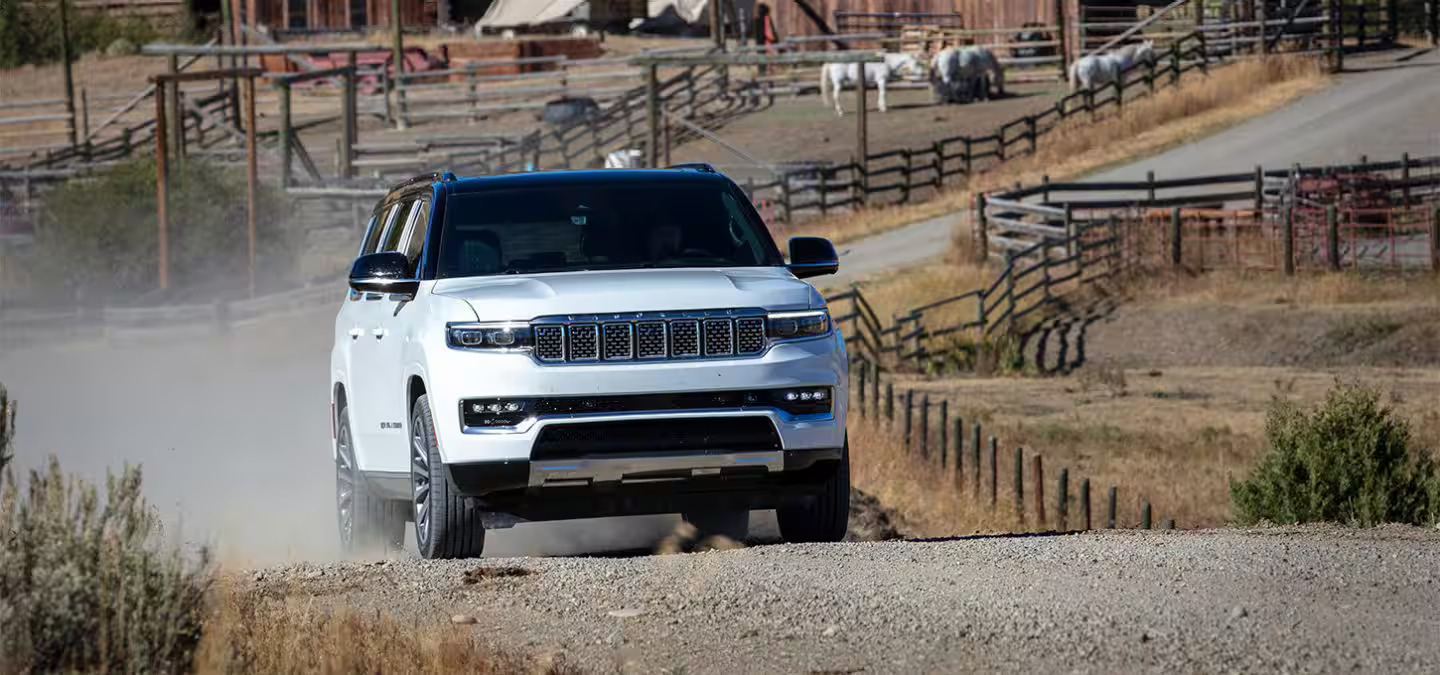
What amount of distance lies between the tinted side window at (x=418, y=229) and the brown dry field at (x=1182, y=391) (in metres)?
6.44

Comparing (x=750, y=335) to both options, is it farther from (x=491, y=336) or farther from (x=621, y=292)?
(x=491, y=336)

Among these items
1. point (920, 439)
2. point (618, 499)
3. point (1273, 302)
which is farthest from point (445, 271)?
point (1273, 302)

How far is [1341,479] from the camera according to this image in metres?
14.3

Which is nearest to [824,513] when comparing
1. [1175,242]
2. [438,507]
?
[438,507]

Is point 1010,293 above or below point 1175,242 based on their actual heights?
below

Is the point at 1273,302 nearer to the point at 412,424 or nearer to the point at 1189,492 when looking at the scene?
the point at 1189,492

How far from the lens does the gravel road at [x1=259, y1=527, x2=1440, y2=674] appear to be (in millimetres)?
7328

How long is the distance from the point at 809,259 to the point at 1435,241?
2756 cm

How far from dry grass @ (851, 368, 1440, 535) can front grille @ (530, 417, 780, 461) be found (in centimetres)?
663

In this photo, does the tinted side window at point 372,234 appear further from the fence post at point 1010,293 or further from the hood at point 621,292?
the fence post at point 1010,293

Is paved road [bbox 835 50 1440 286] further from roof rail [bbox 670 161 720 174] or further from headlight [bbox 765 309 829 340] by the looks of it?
headlight [bbox 765 309 829 340]

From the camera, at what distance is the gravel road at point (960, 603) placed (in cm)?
733

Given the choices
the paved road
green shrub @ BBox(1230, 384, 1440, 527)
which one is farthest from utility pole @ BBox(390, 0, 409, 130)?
green shrub @ BBox(1230, 384, 1440, 527)

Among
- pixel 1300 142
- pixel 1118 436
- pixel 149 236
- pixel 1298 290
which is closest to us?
pixel 1118 436
